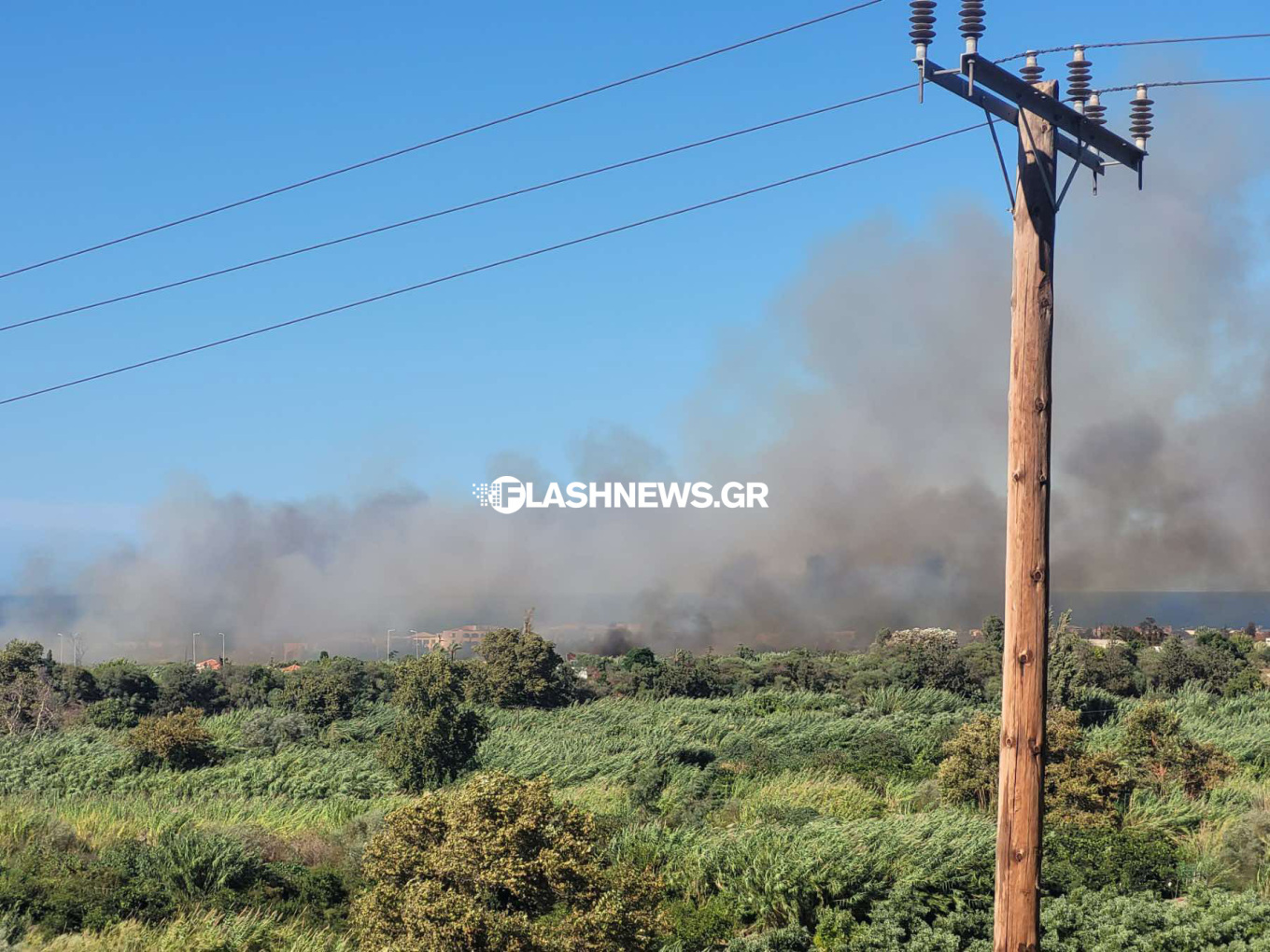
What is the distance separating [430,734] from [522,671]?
1919 cm

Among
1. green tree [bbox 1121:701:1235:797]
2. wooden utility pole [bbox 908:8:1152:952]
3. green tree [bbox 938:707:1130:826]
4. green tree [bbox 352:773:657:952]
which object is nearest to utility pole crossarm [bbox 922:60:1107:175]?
wooden utility pole [bbox 908:8:1152:952]

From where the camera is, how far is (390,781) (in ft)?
110

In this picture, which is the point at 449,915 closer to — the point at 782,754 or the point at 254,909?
the point at 254,909

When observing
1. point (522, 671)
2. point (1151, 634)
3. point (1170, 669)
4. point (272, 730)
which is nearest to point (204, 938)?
point (272, 730)

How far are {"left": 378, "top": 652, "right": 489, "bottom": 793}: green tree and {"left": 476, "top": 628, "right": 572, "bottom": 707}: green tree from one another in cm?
1642

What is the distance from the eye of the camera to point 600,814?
83.0ft

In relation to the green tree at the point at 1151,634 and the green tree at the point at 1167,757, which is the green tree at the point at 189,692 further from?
the green tree at the point at 1151,634

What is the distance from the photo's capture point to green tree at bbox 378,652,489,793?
105 ft

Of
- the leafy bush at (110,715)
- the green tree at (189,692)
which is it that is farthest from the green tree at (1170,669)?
the leafy bush at (110,715)

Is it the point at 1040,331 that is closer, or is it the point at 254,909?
the point at 1040,331

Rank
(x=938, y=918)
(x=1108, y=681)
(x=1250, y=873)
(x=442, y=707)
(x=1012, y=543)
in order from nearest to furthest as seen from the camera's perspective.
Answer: (x=1012, y=543), (x=938, y=918), (x=1250, y=873), (x=442, y=707), (x=1108, y=681)

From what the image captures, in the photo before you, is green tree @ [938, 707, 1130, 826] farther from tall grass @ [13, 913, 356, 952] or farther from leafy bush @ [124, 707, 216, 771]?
leafy bush @ [124, 707, 216, 771]

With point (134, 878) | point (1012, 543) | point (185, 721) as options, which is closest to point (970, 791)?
point (134, 878)

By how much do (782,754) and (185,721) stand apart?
62.0 feet
